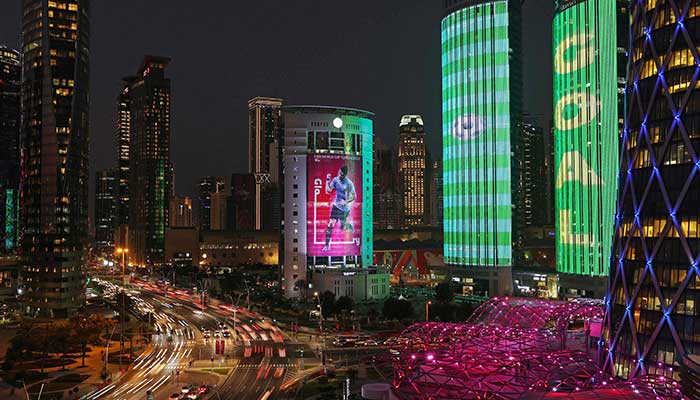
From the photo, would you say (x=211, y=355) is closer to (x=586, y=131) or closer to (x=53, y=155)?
(x=53, y=155)

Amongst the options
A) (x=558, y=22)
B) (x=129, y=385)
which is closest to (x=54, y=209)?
(x=129, y=385)

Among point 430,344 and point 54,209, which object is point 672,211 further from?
point 54,209

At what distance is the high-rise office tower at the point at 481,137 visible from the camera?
146 m

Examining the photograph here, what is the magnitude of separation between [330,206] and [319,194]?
3.49 meters

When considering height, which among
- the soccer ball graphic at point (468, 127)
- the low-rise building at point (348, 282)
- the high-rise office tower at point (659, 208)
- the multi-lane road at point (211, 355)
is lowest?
the multi-lane road at point (211, 355)

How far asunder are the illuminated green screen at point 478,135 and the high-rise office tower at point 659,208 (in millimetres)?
88777

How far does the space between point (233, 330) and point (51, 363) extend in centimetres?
3019

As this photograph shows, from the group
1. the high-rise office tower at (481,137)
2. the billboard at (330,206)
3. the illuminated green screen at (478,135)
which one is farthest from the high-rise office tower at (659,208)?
the billboard at (330,206)

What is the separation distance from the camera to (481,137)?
487 ft

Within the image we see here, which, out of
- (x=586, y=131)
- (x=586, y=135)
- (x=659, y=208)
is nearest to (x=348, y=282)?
(x=586, y=135)

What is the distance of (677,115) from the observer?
51.6 meters

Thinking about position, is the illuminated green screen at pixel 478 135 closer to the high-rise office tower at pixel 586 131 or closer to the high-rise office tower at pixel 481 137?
the high-rise office tower at pixel 481 137

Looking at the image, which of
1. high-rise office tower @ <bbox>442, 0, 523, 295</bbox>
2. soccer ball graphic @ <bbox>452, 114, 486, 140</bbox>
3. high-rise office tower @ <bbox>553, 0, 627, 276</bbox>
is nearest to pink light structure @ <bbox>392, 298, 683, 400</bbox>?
high-rise office tower @ <bbox>553, 0, 627, 276</bbox>

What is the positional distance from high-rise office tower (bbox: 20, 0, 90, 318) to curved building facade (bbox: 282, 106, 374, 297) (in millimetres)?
41967
